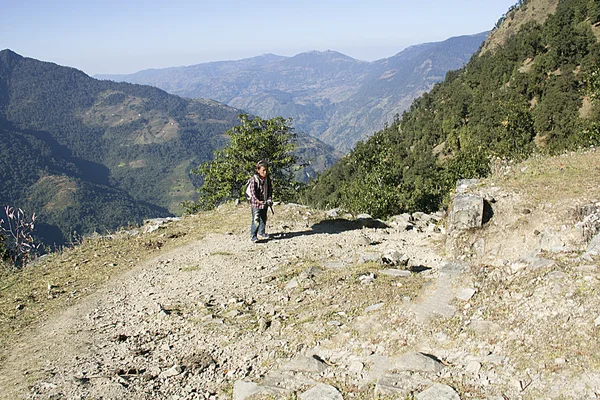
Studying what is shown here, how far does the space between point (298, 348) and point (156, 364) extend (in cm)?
241

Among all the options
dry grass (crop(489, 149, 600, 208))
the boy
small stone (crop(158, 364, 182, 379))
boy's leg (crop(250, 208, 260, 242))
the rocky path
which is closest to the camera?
the rocky path

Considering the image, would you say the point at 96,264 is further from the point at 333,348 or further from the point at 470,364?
the point at 470,364

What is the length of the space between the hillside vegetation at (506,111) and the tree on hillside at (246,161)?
9.11 metres

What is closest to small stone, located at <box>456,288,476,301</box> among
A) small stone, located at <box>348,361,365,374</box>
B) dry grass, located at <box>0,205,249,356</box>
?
small stone, located at <box>348,361,365,374</box>

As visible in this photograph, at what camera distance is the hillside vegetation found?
52.5 m

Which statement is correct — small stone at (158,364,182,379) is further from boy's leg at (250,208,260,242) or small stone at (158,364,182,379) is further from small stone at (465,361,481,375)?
boy's leg at (250,208,260,242)

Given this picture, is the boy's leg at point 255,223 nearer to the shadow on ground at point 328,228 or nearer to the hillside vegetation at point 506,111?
the shadow on ground at point 328,228

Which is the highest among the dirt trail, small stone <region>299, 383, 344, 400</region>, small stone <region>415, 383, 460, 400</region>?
small stone <region>415, 383, 460, 400</region>

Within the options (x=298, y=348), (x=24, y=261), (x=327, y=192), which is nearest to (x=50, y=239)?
(x=327, y=192)

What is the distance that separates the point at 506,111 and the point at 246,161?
203 feet

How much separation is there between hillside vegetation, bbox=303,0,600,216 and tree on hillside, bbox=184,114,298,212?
911 cm

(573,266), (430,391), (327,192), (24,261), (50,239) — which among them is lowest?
(50,239)

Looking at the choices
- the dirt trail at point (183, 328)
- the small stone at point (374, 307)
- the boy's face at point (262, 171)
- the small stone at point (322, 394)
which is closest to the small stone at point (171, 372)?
the dirt trail at point (183, 328)

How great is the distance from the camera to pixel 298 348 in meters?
6.93
